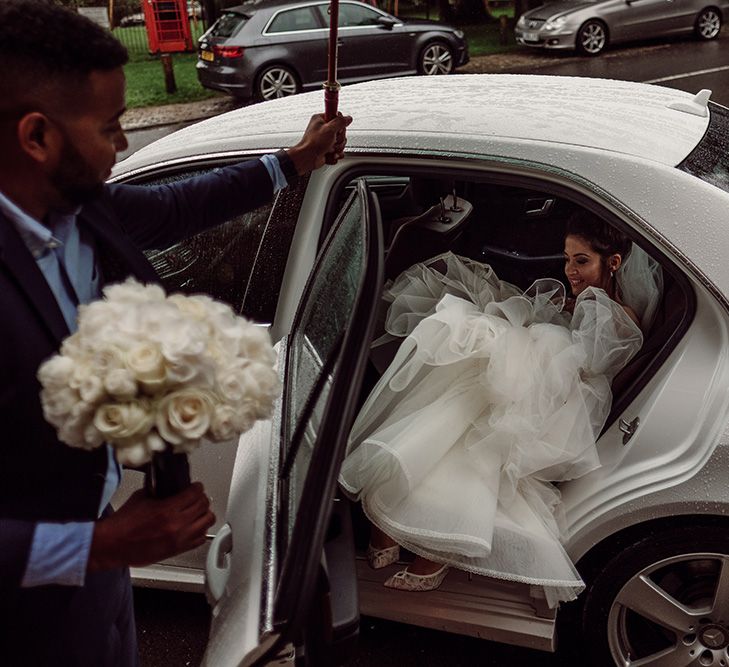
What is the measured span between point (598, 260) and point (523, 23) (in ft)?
38.8

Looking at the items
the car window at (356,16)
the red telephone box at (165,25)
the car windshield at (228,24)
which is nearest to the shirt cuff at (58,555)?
the car windshield at (228,24)

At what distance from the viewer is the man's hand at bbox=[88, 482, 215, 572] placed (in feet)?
4.33

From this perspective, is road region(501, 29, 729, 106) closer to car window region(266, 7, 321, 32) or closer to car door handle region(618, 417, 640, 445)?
car window region(266, 7, 321, 32)

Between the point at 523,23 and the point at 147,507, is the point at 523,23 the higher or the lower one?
the lower one

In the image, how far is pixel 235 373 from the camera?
1.21 m

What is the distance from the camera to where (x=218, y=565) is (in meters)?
1.63

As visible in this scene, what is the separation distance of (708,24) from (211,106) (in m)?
8.38

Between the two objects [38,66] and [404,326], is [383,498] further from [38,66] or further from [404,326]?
[38,66]

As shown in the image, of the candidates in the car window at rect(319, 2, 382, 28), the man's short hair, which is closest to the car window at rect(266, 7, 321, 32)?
the car window at rect(319, 2, 382, 28)

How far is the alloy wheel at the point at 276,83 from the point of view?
10.3 metres

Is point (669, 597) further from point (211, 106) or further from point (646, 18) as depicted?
point (646, 18)

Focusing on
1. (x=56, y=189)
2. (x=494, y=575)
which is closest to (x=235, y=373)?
(x=56, y=189)

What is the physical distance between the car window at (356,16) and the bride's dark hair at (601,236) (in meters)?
8.86

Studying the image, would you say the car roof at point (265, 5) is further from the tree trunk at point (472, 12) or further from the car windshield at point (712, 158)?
the tree trunk at point (472, 12)
